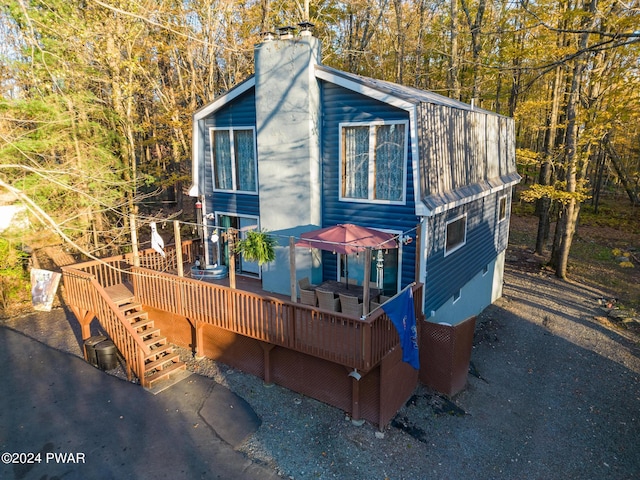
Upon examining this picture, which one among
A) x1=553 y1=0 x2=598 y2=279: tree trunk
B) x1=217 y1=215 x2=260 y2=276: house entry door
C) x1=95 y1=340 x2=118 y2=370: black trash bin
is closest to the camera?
x1=95 y1=340 x2=118 y2=370: black trash bin

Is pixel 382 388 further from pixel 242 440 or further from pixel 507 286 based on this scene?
pixel 507 286

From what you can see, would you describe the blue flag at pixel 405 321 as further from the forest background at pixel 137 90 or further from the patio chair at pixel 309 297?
the forest background at pixel 137 90

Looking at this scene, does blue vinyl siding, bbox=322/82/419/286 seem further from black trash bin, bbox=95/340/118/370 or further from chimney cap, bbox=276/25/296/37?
black trash bin, bbox=95/340/118/370

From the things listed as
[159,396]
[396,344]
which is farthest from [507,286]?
[159,396]

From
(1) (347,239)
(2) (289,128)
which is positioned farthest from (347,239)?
(2) (289,128)

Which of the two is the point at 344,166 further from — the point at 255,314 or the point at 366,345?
the point at 366,345

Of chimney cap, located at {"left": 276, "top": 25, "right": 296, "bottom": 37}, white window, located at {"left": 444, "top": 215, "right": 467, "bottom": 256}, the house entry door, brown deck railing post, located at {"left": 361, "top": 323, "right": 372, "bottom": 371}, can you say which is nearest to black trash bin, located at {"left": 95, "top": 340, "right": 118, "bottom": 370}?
the house entry door

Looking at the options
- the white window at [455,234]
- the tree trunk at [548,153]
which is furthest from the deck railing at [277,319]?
the tree trunk at [548,153]
